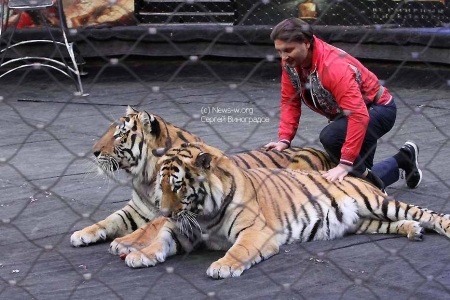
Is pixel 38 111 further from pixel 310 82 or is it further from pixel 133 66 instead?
pixel 310 82

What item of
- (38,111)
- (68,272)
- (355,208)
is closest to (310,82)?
(355,208)

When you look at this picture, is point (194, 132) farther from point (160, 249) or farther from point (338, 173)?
point (160, 249)

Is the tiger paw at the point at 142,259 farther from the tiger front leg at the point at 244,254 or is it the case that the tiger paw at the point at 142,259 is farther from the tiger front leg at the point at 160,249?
the tiger front leg at the point at 244,254

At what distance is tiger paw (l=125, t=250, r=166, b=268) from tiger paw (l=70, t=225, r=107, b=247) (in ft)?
1.17

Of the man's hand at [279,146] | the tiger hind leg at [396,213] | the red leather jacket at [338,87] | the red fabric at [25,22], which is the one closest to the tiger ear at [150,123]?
the red leather jacket at [338,87]

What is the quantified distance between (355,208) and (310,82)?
2.10 feet

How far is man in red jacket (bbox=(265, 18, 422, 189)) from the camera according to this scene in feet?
13.2

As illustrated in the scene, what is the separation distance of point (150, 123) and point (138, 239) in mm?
533

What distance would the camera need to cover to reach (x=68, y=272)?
355 centimetres

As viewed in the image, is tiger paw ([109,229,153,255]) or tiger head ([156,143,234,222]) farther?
tiger paw ([109,229,153,255])

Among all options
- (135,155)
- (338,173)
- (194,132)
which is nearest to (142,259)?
(135,155)

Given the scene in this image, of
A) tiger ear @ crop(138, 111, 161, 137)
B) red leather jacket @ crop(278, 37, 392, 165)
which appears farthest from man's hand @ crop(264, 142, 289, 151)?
tiger ear @ crop(138, 111, 161, 137)

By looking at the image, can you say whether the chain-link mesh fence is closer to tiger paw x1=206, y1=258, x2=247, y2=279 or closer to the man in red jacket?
tiger paw x1=206, y1=258, x2=247, y2=279

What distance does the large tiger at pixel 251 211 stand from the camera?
356 centimetres
